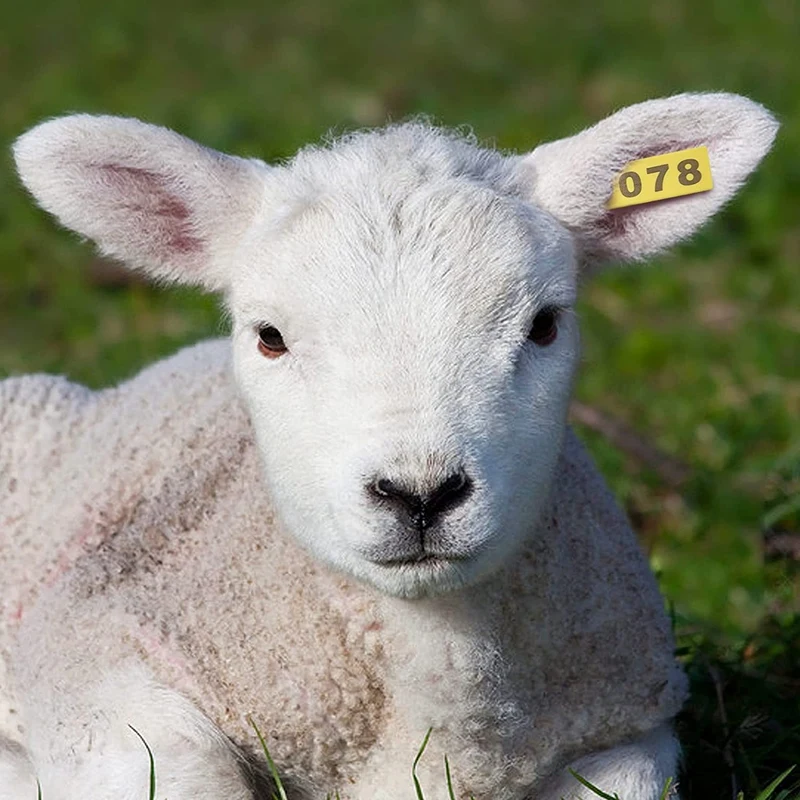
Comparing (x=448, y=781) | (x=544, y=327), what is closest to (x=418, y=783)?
(x=448, y=781)

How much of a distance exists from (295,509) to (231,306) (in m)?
0.63

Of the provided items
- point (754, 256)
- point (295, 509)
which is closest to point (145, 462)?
point (295, 509)

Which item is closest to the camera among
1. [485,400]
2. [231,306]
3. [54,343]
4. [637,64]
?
[485,400]

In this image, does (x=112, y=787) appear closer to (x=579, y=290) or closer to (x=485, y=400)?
(x=485, y=400)

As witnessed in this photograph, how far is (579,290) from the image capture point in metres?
4.44

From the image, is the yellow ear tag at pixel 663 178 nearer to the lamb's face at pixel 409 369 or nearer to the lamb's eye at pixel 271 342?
the lamb's face at pixel 409 369

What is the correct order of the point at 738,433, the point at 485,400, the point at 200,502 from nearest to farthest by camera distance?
the point at 485,400 → the point at 200,502 → the point at 738,433

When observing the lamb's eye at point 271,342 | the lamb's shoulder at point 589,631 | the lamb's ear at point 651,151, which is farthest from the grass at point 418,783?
the lamb's ear at point 651,151

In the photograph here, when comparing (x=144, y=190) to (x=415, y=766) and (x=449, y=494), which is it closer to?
(x=449, y=494)

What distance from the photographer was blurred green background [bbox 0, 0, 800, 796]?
7180 millimetres

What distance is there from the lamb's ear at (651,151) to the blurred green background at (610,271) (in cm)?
154

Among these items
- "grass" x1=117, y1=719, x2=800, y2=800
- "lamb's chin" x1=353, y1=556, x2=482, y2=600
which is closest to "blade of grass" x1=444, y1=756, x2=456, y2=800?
"grass" x1=117, y1=719, x2=800, y2=800

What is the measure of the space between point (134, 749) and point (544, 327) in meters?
1.41

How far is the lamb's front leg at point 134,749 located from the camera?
4.07m
